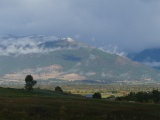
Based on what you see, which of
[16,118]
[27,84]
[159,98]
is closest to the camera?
[16,118]

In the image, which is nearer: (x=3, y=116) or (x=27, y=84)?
(x=3, y=116)

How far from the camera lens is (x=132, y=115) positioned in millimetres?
76500

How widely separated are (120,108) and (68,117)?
1419 cm

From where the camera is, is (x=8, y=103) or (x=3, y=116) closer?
(x=3, y=116)

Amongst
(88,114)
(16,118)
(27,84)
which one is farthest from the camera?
(27,84)

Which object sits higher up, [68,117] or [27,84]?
[27,84]

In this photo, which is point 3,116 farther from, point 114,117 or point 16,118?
point 114,117

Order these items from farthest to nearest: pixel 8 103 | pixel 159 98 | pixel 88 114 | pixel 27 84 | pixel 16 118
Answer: pixel 27 84 → pixel 159 98 → pixel 8 103 → pixel 88 114 → pixel 16 118

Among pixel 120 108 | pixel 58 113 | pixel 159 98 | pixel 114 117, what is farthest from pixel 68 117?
pixel 159 98

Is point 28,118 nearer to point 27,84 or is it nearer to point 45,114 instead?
point 45,114

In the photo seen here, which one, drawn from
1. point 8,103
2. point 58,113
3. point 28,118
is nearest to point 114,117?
point 58,113

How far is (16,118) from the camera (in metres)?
70.1

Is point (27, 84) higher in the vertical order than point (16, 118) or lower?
higher

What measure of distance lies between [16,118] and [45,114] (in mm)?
5815
